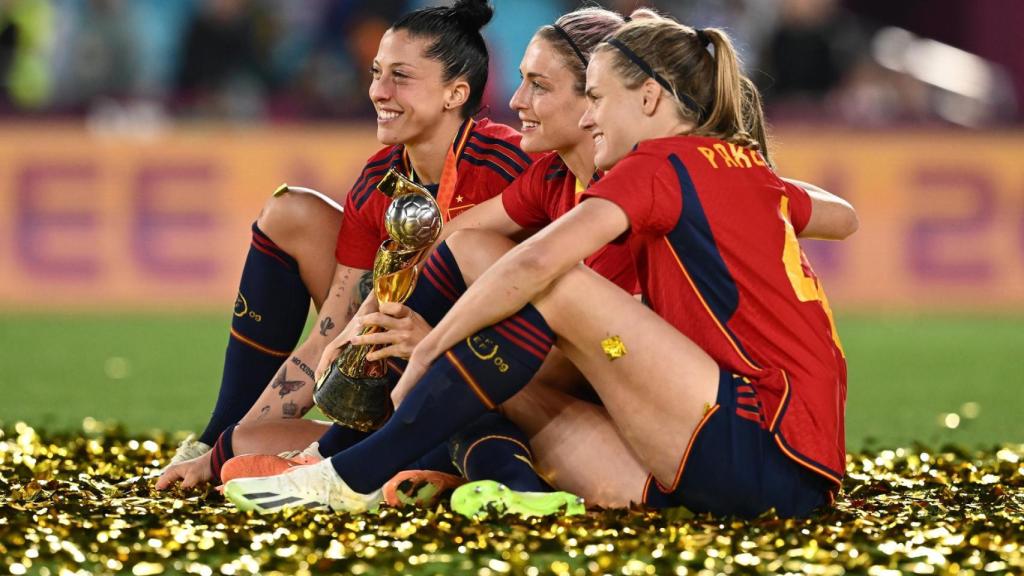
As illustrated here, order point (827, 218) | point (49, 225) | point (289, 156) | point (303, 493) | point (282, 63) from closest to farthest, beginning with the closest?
point (303, 493), point (827, 218), point (49, 225), point (289, 156), point (282, 63)

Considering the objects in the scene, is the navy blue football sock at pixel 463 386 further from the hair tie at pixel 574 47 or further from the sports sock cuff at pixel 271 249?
the sports sock cuff at pixel 271 249

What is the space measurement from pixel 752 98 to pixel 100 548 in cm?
190

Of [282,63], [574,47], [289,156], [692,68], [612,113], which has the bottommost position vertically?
[612,113]

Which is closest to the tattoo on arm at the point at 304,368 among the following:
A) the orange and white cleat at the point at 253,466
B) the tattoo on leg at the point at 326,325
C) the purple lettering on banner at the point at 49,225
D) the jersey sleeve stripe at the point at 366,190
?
the tattoo on leg at the point at 326,325

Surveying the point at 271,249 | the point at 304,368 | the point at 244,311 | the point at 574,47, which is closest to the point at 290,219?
the point at 271,249

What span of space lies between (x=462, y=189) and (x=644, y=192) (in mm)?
1190

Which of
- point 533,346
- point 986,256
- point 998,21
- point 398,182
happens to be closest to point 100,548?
point 533,346

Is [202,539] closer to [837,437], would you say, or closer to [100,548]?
[100,548]

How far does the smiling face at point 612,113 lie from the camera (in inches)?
139

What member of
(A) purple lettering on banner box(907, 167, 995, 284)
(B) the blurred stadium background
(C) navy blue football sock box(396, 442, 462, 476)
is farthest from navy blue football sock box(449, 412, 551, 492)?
(A) purple lettering on banner box(907, 167, 995, 284)

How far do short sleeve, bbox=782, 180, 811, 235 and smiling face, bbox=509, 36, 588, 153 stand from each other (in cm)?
60

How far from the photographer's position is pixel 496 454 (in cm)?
355

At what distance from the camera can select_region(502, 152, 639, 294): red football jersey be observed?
13.0ft

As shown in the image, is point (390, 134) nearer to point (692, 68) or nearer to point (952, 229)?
point (692, 68)
